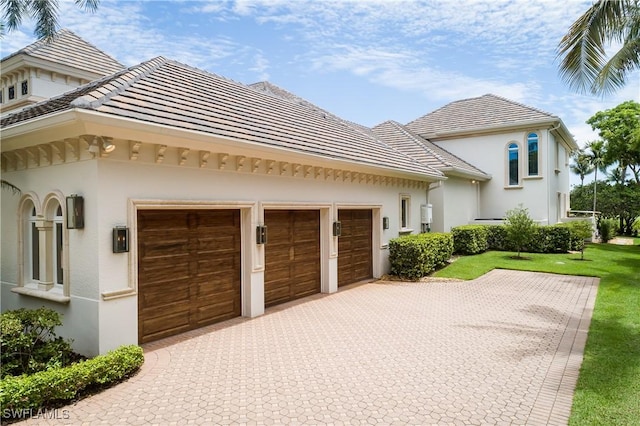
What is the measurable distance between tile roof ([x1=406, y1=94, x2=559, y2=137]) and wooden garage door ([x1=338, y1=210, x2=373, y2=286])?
1387cm

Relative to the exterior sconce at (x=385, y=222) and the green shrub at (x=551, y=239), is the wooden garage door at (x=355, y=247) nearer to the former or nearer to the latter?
the exterior sconce at (x=385, y=222)

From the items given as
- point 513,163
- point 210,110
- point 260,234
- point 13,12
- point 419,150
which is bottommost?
point 260,234

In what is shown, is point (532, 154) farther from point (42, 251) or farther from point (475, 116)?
point (42, 251)

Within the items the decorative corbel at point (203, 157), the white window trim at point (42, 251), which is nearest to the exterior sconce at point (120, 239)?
the white window trim at point (42, 251)

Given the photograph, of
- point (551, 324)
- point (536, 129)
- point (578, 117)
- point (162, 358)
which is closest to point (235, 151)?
point (162, 358)

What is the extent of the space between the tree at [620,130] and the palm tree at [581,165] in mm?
21590

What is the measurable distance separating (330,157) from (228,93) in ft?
11.4

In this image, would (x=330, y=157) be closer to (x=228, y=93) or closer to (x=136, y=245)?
(x=228, y=93)

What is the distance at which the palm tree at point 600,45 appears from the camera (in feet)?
32.5

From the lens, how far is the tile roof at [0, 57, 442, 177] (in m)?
7.06

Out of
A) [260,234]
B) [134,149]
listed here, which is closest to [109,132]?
[134,149]

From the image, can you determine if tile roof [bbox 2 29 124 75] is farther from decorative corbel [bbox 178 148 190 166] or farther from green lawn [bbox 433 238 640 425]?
green lawn [bbox 433 238 640 425]

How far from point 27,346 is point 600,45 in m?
14.1

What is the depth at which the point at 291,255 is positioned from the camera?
10656mm
